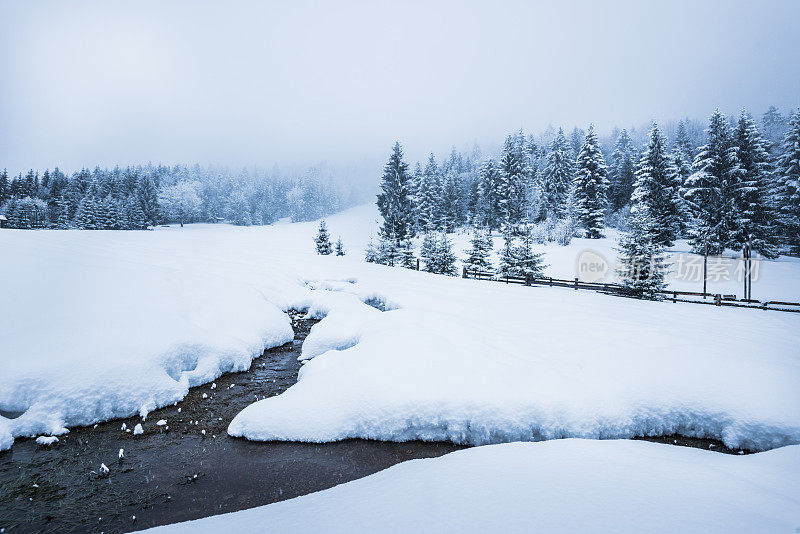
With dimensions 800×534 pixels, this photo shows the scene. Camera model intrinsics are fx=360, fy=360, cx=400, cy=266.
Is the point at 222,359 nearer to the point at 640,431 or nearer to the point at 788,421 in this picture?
the point at 640,431

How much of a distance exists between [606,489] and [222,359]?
11.9m

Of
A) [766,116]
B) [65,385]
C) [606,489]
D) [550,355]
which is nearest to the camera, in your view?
[606,489]

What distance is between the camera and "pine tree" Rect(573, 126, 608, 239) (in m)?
45.9

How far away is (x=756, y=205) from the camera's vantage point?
3347cm

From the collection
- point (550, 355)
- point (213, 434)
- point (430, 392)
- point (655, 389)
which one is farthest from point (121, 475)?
point (655, 389)

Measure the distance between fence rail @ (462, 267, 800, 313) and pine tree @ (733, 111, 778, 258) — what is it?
11.0 m

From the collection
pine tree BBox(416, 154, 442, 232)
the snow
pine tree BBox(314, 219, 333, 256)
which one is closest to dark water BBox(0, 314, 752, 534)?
the snow

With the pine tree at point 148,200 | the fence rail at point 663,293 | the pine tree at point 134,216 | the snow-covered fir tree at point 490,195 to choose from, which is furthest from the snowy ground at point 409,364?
the pine tree at point 148,200

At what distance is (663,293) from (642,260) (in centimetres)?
321

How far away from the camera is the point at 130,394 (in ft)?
32.2

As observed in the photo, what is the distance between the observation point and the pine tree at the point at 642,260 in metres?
23.0

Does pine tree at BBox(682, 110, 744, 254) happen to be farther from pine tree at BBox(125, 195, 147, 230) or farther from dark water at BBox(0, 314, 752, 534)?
pine tree at BBox(125, 195, 147, 230)

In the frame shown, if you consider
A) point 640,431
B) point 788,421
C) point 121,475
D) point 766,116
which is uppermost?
point 766,116

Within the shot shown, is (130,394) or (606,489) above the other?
(606,489)
